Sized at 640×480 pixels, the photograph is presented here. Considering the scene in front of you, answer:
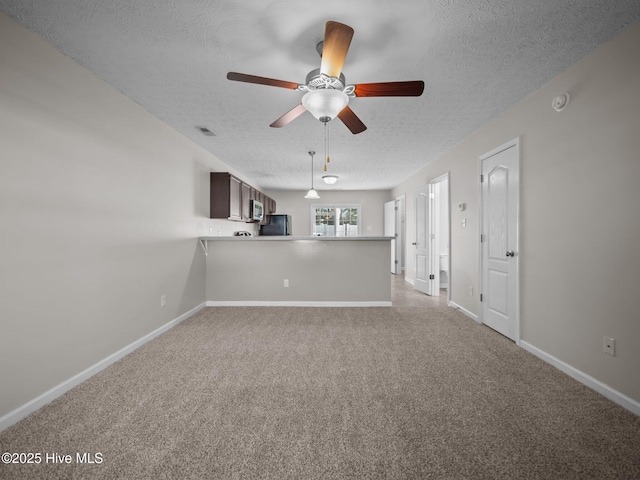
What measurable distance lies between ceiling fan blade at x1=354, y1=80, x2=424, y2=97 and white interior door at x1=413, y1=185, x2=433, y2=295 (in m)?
3.45

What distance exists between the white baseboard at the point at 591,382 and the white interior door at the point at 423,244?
2609 mm

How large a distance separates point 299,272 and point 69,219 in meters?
2.81

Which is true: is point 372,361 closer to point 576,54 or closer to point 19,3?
point 576,54

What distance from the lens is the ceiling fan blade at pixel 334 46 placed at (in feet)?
4.58

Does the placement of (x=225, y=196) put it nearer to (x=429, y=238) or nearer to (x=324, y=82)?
(x=324, y=82)

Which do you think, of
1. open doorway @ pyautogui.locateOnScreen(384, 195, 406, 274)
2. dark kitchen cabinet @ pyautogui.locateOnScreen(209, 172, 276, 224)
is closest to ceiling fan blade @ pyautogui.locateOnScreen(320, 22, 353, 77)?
dark kitchen cabinet @ pyautogui.locateOnScreen(209, 172, 276, 224)

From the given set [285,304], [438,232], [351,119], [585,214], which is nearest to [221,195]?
[285,304]

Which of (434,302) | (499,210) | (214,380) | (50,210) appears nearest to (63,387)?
(214,380)

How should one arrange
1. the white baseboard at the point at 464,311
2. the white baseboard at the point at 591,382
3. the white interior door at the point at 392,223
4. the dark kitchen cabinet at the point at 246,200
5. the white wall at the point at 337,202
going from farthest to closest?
1. the white wall at the point at 337,202
2. the white interior door at the point at 392,223
3. the dark kitchen cabinet at the point at 246,200
4. the white baseboard at the point at 464,311
5. the white baseboard at the point at 591,382

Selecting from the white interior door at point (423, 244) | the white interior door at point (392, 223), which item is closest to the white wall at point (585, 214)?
the white interior door at point (423, 244)

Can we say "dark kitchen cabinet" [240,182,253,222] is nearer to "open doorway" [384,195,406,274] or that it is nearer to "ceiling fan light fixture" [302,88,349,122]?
"ceiling fan light fixture" [302,88,349,122]

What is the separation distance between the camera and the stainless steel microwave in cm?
545

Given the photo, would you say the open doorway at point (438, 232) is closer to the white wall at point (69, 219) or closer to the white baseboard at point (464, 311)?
the white baseboard at point (464, 311)

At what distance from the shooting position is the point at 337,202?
8.16 meters
